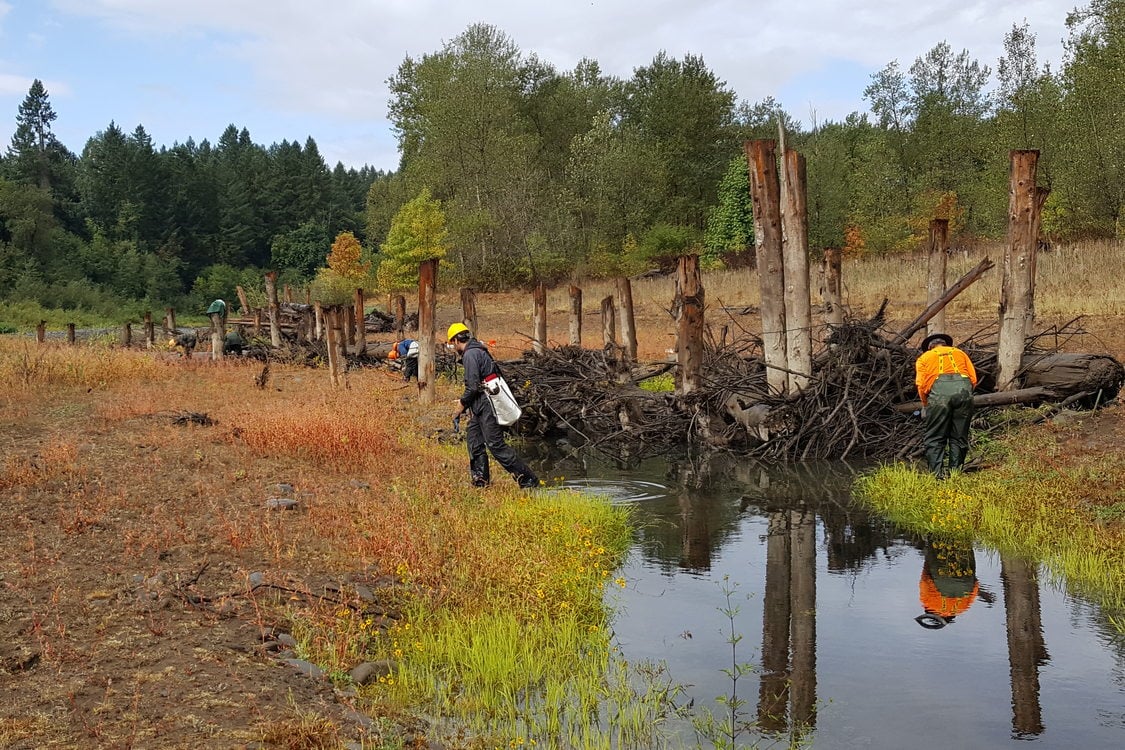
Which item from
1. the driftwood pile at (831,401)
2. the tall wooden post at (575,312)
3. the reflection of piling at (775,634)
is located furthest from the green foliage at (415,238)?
the reflection of piling at (775,634)

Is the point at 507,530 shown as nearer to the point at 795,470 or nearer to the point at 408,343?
the point at 795,470

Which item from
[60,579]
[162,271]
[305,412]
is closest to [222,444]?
[305,412]

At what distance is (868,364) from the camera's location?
43.8 feet

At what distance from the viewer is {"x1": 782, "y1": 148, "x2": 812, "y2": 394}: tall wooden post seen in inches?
508

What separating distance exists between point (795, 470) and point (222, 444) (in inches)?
298

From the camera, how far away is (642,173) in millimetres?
51812

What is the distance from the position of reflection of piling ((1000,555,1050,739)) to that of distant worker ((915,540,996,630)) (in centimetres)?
23

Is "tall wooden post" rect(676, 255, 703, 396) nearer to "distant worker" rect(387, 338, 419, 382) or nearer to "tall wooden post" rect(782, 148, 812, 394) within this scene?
"tall wooden post" rect(782, 148, 812, 394)

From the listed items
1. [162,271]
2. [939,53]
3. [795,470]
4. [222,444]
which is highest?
[939,53]

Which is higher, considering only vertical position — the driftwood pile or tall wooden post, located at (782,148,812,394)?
tall wooden post, located at (782,148,812,394)

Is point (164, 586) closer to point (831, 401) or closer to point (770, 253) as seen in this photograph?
point (770, 253)

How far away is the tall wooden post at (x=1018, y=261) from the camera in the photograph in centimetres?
1256

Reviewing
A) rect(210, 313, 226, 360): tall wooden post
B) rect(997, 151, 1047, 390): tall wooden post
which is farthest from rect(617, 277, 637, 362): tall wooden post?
rect(210, 313, 226, 360): tall wooden post

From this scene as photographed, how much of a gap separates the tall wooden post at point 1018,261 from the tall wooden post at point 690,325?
4143mm
